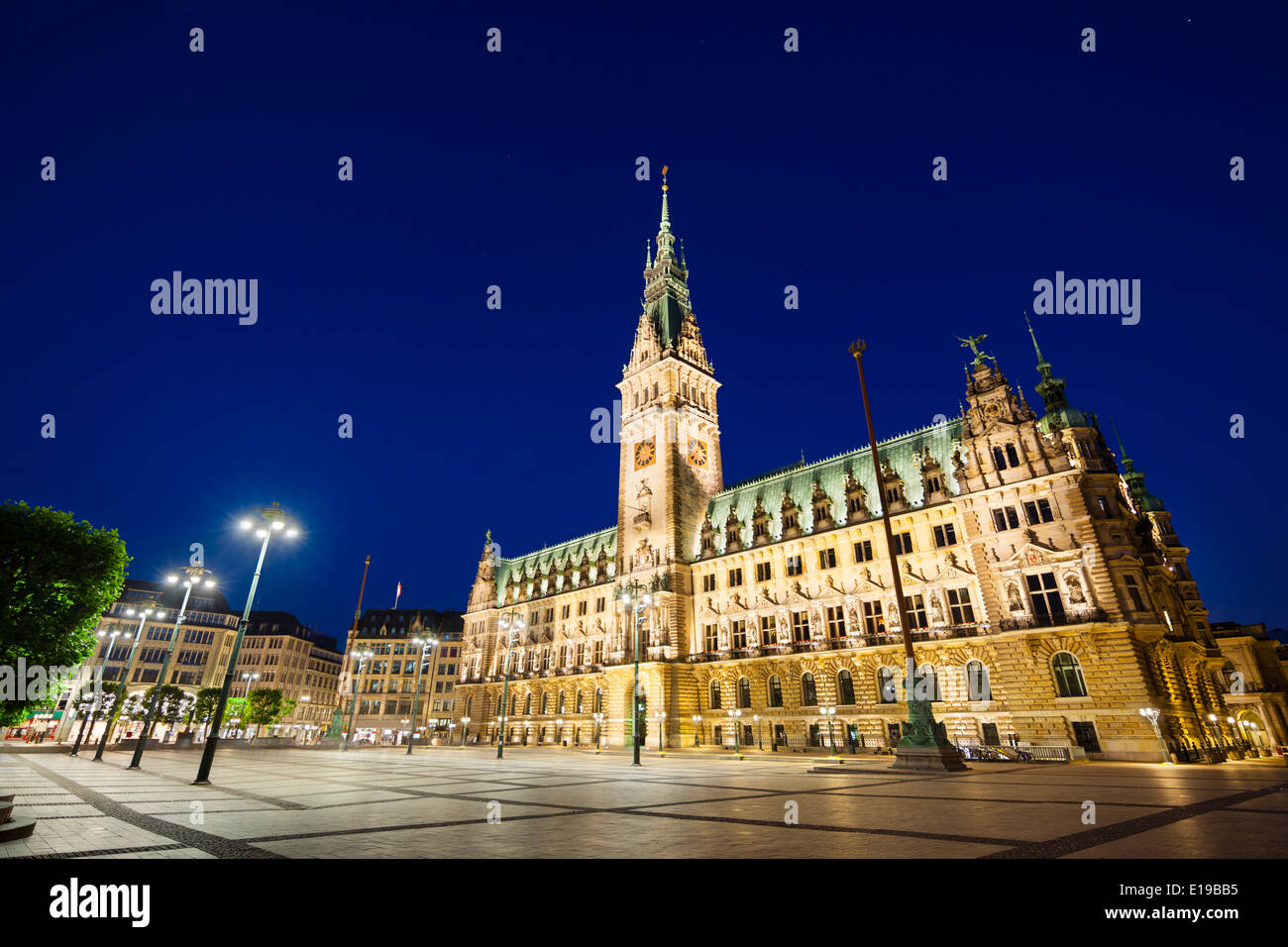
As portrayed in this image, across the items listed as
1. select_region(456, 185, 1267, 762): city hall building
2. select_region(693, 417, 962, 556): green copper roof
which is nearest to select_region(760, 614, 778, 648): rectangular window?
select_region(456, 185, 1267, 762): city hall building

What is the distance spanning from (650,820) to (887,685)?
40022 millimetres

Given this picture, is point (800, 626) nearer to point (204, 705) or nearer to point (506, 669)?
point (506, 669)

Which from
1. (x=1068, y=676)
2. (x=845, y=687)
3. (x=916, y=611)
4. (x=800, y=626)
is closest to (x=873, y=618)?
(x=916, y=611)

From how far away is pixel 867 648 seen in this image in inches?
1764

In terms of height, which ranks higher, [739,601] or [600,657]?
[739,601]

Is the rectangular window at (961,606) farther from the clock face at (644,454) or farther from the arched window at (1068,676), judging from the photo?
the clock face at (644,454)

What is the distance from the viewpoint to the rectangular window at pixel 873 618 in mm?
46312

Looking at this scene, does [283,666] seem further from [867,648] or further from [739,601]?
[867,648]

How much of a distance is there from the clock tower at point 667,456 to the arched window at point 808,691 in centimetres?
1247

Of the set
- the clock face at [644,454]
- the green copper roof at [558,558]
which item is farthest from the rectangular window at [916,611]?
the green copper roof at [558,558]

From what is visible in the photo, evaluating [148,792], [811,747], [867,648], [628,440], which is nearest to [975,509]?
[867,648]

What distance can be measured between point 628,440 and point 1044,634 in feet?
150

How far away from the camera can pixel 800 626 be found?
50.8 metres

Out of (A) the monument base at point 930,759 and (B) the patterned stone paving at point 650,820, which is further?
(A) the monument base at point 930,759
